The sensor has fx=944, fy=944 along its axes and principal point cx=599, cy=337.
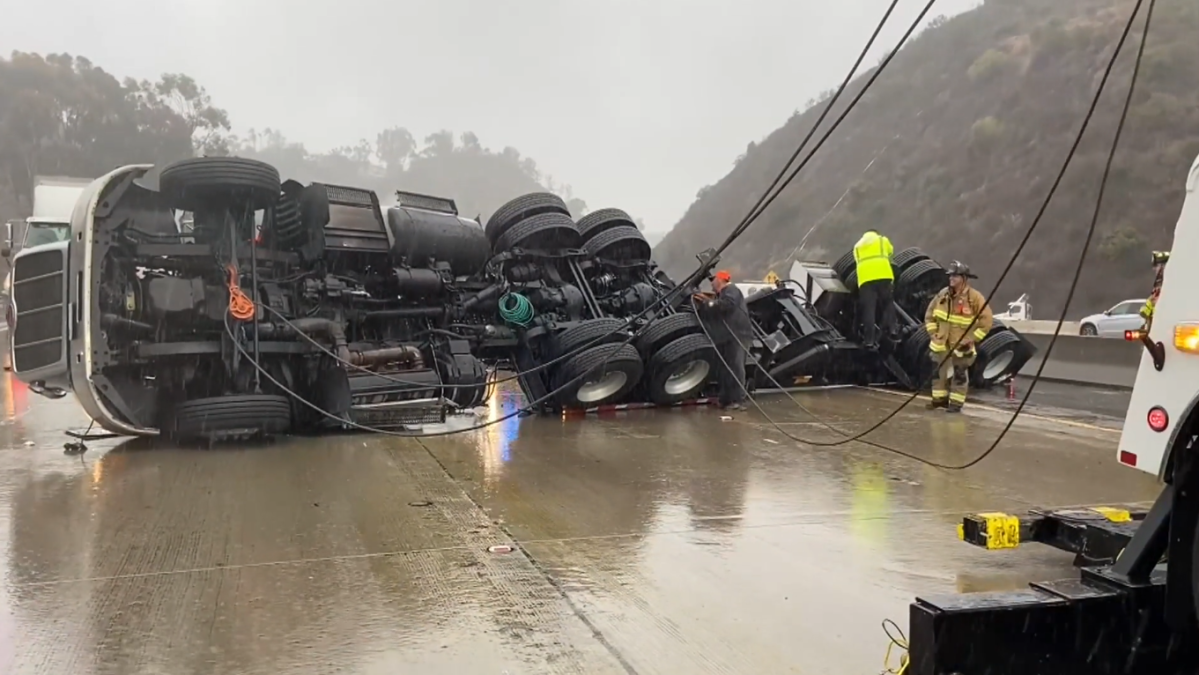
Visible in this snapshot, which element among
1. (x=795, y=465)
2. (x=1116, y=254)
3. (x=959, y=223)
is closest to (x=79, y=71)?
(x=959, y=223)

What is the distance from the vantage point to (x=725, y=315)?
409 inches

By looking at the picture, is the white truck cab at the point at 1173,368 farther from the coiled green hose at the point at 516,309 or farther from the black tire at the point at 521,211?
the black tire at the point at 521,211

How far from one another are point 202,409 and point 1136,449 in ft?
21.4

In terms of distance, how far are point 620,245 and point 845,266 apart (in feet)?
11.9

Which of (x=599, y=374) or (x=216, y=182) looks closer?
(x=216, y=182)

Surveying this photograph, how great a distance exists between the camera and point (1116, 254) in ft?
127

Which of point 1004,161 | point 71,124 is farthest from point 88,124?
point 1004,161

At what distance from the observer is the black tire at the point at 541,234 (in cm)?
1049

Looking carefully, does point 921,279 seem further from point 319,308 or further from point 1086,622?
point 1086,622

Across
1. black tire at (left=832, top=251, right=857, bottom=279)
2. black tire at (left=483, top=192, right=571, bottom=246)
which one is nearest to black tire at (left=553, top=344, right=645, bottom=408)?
black tire at (left=483, top=192, right=571, bottom=246)

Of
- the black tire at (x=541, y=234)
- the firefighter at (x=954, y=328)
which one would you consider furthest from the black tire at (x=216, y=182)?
the firefighter at (x=954, y=328)

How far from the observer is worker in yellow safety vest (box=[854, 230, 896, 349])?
12.1 m

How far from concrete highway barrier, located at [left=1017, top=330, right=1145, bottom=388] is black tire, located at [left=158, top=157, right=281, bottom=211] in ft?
37.5

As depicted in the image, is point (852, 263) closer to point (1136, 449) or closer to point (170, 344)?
point (170, 344)
